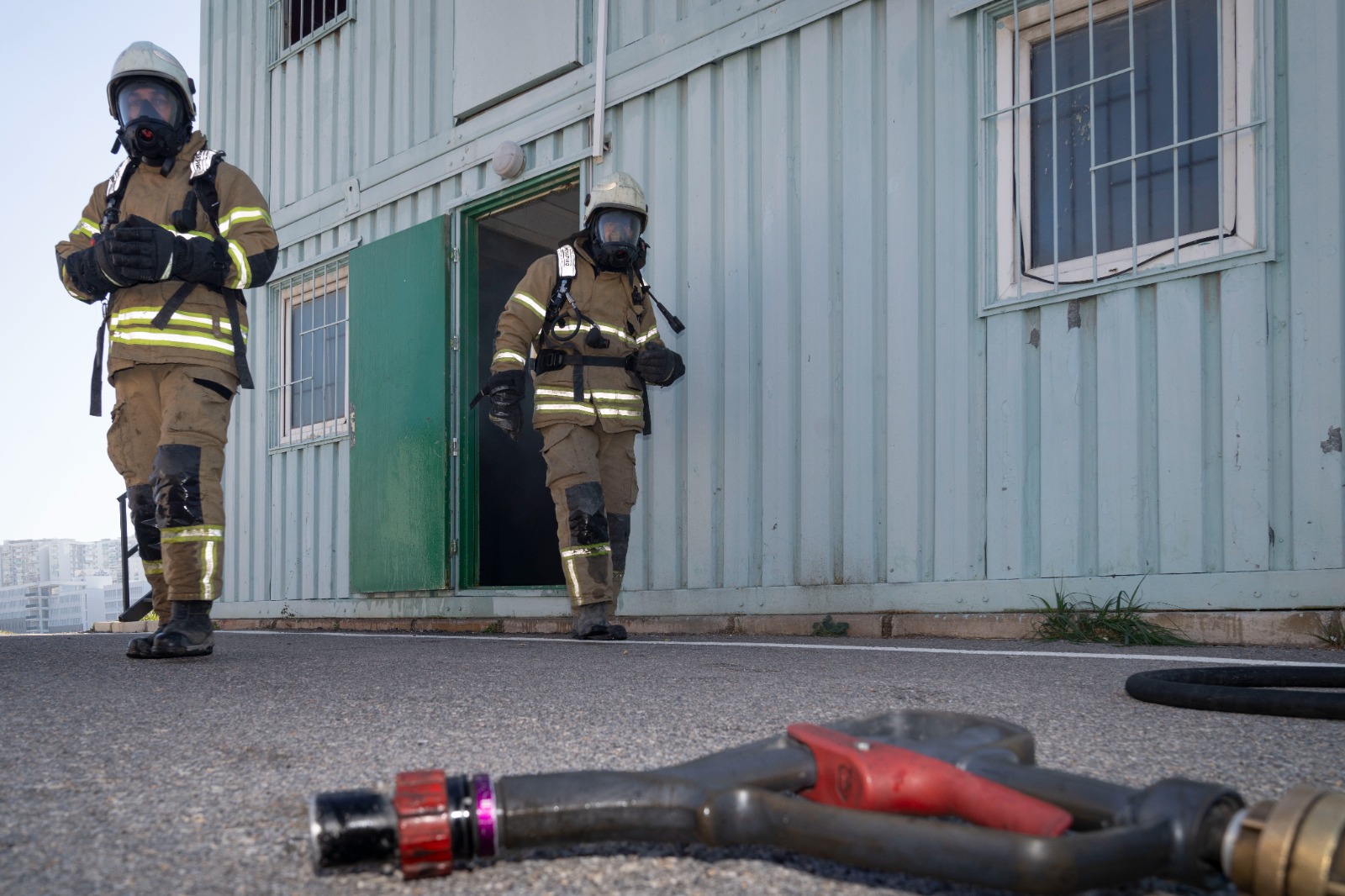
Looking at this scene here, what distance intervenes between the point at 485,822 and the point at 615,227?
421cm

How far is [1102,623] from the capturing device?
4.16m

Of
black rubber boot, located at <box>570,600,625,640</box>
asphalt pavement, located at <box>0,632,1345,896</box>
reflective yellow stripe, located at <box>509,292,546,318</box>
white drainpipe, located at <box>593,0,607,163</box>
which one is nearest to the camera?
asphalt pavement, located at <box>0,632,1345,896</box>

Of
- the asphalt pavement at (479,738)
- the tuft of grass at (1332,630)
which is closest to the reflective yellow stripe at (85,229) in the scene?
the asphalt pavement at (479,738)

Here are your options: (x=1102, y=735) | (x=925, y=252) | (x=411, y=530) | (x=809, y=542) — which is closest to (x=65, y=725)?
(x=1102, y=735)

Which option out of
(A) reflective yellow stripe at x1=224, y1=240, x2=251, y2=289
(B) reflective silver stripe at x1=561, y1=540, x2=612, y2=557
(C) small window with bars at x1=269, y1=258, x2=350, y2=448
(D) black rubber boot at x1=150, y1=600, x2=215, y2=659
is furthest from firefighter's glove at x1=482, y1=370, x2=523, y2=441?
(C) small window with bars at x1=269, y1=258, x2=350, y2=448

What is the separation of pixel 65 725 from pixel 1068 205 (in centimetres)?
424

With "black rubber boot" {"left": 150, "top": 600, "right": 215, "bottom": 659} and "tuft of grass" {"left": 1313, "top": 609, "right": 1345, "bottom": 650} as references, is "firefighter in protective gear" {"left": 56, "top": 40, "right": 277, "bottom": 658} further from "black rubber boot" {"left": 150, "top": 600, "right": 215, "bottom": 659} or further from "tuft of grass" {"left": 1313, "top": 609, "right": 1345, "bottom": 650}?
"tuft of grass" {"left": 1313, "top": 609, "right": 1345, "bottom": 650}

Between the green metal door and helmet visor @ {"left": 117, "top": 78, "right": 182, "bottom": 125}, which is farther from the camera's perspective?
the green metal door

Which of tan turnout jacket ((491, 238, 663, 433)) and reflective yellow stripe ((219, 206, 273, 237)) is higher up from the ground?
reflective yellow stripe ((219, 206, 273, 237))

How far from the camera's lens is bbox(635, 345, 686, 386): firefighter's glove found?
198 inches

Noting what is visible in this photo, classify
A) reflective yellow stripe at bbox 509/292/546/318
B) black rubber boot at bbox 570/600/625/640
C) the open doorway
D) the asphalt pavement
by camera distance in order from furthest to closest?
the open doorway, reflective yellow stripe at bbox 509/292/546/318, black rubber boot at bbox 570/600/625/640, the asphalt pavement

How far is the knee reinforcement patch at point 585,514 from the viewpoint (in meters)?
4.74

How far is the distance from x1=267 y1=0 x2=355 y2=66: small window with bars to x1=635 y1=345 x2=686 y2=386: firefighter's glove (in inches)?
214

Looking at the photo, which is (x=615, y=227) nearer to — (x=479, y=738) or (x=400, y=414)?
(x=400, y=414)
